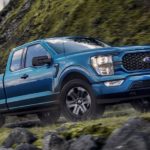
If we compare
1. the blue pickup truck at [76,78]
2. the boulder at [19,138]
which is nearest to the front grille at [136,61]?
the blue pickup truck at [76,78]

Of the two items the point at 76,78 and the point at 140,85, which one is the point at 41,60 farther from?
the point at 140,85

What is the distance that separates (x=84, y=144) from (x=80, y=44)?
169 inches

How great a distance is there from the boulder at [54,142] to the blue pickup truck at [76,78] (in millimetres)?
2157

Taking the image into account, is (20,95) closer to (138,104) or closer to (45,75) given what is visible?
(45,75)

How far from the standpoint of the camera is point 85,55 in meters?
10.2

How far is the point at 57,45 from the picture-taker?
11477mm

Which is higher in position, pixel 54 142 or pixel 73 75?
pixel 73 75

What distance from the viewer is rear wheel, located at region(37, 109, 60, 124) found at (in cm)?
1202

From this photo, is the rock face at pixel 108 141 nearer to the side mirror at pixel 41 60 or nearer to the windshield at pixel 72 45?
the side mirror at pixel 41 60

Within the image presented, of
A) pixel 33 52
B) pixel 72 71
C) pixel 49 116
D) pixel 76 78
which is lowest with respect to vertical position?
pixel 49 116

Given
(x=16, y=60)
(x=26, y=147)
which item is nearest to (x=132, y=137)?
(x=26, y=147)

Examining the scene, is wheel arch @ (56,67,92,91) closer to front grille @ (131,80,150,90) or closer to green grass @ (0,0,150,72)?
front grille @ (131,80,150,90)

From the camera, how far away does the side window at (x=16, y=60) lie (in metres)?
12.2

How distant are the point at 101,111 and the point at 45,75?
1449mm
